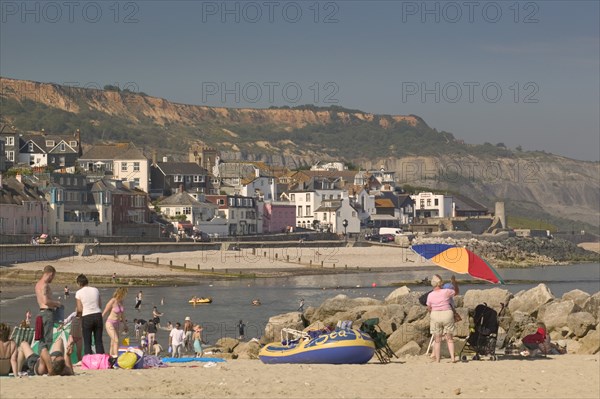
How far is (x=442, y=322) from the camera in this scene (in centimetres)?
1956

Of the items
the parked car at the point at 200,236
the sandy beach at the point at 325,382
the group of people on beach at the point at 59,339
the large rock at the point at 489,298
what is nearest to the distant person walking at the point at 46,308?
the group of people on beach at the point at 59,339

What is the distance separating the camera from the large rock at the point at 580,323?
85.0 ft

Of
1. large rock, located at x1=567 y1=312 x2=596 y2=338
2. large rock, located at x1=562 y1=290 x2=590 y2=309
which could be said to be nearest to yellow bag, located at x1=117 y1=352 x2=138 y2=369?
large rock, located at x1=567 y1=312 x2=596 y2=338

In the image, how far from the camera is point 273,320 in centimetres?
2920

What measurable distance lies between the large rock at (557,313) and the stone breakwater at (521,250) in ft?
197

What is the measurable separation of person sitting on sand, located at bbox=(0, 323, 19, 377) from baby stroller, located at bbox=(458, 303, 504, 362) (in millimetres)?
7839

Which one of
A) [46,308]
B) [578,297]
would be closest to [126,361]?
[46,308]

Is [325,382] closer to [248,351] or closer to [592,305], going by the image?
[248,351]

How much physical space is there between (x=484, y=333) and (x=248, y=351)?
636 centimetres

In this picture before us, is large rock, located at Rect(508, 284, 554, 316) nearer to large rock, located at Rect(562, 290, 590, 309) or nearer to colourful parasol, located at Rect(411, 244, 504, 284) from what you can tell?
large rock, located at Rect(562, 290, 590, 309)

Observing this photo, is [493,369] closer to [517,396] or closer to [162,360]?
[517,396]

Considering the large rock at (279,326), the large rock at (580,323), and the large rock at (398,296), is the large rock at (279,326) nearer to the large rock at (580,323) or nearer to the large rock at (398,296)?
the large rock at (398,296)

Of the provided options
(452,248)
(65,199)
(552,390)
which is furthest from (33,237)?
(552,390)

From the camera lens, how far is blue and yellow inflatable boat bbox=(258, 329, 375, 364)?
19.3 meters
